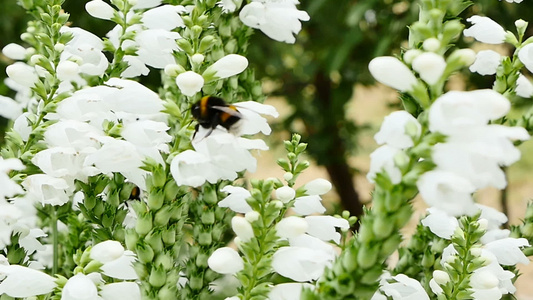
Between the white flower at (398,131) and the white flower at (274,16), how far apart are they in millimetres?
329

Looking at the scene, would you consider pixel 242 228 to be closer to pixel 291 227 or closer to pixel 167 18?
pixel 291 227

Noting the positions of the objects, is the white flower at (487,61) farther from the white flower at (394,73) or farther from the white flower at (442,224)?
the white flower at (394,73)

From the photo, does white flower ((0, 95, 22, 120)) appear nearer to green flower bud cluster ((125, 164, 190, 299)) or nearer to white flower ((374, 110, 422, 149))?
green flower bud cluster ((125, 164, 190, 299))

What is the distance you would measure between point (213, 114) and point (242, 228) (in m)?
0.10

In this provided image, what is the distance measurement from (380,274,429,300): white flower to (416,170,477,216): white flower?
0.67 ft

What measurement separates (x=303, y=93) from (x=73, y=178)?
5.00 feet

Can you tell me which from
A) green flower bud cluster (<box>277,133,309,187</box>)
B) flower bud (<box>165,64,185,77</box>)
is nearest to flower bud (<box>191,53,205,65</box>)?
flower bud (<box>165,64,185,77</box>)

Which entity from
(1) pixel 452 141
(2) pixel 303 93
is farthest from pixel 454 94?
(2) pixel 303 93

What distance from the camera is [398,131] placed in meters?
0.36

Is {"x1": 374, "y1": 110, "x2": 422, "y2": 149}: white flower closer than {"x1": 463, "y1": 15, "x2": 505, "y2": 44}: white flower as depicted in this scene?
Yes

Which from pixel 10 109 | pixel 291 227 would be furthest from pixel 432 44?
pixel 10 109

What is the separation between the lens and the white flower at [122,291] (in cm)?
49

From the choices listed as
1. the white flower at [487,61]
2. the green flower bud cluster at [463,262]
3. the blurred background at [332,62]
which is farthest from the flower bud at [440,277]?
the blurred background at [332,62]

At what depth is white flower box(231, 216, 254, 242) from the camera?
0.42m
